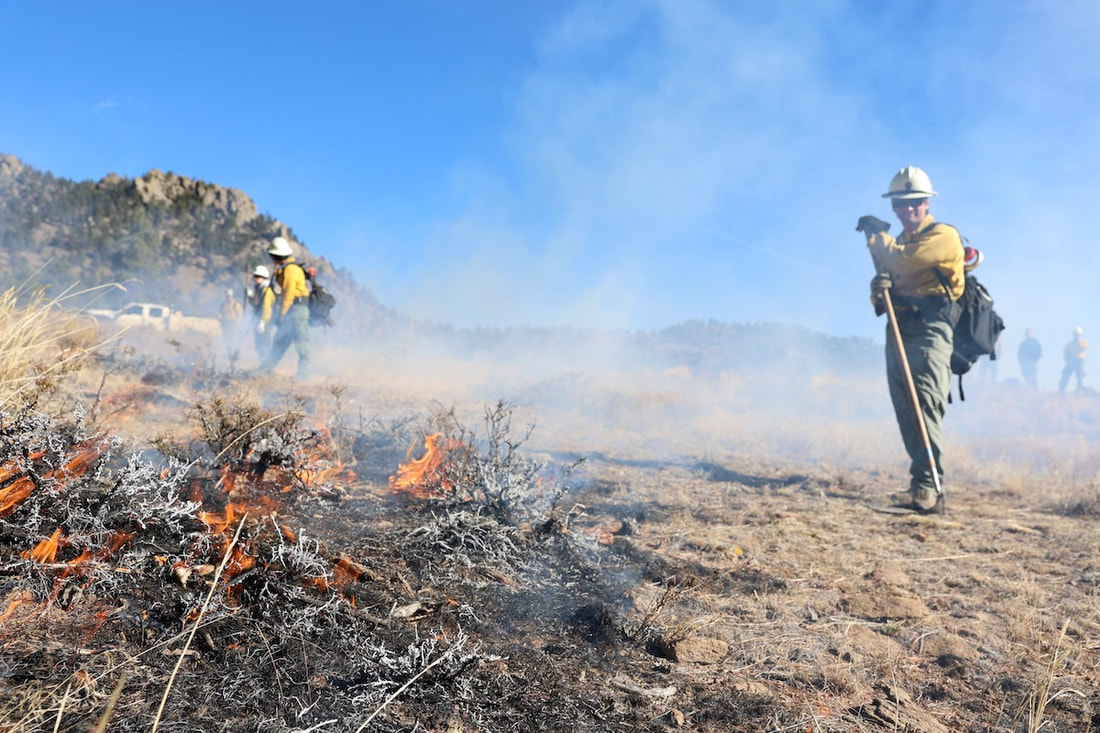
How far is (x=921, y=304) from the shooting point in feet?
→ 16.4

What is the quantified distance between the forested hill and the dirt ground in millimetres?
23937

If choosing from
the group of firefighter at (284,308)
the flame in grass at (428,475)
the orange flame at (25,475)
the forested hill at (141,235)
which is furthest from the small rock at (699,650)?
the forested hill at (141,235)

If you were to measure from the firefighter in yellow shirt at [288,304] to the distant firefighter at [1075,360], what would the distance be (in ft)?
69.1

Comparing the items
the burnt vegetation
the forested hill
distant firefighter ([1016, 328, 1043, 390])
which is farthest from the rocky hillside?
the burnt vegetation

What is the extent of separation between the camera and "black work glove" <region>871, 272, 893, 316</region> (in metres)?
5.10

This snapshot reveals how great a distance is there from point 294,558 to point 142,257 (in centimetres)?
2925

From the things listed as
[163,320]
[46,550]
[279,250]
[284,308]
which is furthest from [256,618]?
[163,320]

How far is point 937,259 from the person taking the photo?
4820 millimetres

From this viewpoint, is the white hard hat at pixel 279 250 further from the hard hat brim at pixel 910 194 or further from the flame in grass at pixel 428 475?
the hard hat brim at pixel 910 194

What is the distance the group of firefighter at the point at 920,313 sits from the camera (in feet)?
15.5

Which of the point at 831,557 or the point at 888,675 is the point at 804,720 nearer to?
the point at 888,675

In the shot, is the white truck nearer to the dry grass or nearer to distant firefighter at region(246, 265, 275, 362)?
distant firefighter at region(246, 265, 275, 362)

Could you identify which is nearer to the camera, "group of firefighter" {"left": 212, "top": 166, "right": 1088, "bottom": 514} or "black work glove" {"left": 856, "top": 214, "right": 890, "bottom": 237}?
"group of firefighter" {"left": 212, "top": 166, "right": 1088, "bottom": 514}

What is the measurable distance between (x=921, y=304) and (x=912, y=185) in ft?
3.17
